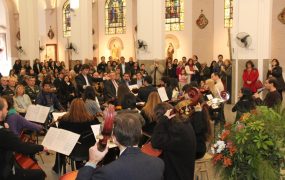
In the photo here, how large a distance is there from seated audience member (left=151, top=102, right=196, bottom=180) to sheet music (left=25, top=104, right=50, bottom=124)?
3.25 metres

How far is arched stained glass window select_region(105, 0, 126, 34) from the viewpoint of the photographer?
2416 centimetres

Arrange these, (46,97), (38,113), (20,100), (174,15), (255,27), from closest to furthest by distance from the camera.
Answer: (38,113), (20,100), (46,97), (255,27), (174,15)

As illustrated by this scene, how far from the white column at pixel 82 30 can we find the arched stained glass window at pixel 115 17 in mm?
6374

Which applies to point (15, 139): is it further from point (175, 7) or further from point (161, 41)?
point (175, 7)

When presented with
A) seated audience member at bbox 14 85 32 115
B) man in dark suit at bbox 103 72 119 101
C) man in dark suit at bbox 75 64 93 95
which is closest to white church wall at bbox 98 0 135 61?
man in dark suit at bbox 75 64 93 95

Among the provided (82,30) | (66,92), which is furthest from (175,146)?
(82,30)

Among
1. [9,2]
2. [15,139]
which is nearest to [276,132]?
[15,139]

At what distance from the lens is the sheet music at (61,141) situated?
5074mm

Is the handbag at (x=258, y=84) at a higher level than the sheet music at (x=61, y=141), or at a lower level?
higher

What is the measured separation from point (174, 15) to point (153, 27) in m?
7.06

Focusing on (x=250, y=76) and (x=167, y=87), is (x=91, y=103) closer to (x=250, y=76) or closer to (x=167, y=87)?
(x=167, y=87)

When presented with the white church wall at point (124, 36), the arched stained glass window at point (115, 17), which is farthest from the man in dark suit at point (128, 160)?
the arched stained glass window at point (115, 17)

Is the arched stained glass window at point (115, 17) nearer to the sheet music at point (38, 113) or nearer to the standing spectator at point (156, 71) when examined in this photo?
the standing spectator at point (156, 71)

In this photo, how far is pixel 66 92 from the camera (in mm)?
11266
